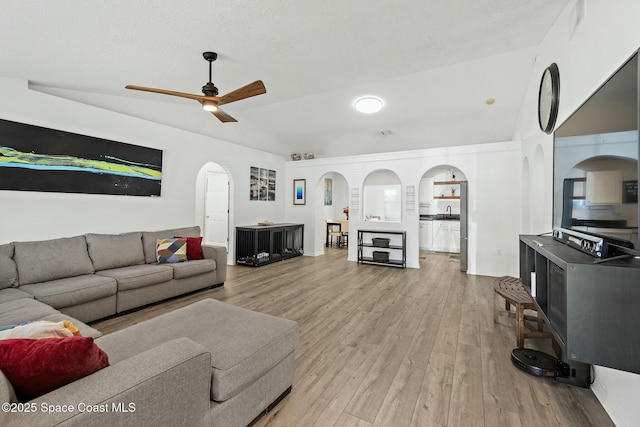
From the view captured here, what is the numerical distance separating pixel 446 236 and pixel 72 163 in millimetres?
7861

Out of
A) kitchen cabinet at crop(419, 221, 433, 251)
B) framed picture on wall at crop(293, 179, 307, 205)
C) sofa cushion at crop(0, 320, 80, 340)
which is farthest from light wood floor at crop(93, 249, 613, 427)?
kitchen cabinet at crop(419, 221, 433, 251)

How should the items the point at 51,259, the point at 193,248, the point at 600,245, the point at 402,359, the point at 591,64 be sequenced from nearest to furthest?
the point at 600,245
the point at 591,64
the point at 402,359
the point at 51,259
the point at 193,248

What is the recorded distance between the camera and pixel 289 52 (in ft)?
10.2

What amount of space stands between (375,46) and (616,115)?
2298 millimetres

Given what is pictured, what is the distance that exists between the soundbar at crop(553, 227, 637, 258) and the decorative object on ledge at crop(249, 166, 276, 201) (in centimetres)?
566

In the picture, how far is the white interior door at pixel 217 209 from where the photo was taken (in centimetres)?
653

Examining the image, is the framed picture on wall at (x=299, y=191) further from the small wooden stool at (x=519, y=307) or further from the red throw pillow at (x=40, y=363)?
the red throw pillow at (x=40, y=363)

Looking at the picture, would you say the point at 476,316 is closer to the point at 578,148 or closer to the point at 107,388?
the point at 578,148

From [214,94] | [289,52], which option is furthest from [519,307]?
[214,94]

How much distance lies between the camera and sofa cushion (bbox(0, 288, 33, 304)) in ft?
7.91

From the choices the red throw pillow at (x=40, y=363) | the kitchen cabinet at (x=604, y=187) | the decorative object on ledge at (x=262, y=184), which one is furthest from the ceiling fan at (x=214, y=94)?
the decorative object on ledge at (x=262, y=184)

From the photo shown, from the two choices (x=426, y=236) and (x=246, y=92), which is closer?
(x=246, y=92)

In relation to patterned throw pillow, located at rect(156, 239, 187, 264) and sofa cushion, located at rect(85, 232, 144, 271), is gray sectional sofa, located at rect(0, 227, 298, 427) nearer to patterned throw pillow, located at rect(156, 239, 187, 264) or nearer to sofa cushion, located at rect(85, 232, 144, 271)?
sofa cushion, located at rect(85, 232, 144, 271)

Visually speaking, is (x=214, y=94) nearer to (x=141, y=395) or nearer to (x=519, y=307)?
(x=141, y=395)
